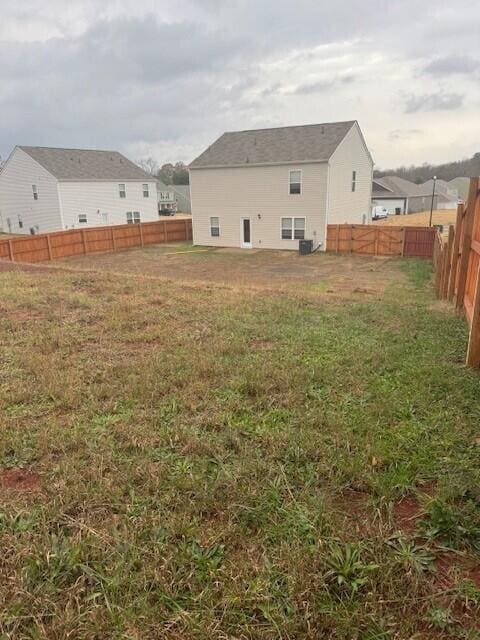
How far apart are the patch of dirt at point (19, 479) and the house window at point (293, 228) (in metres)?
22.7

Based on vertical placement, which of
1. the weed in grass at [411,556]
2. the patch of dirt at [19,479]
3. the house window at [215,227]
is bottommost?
the weed in grass at [411,556]

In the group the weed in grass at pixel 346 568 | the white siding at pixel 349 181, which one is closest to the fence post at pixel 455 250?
the weed in grass at pixel 346 568

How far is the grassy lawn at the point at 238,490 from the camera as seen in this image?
Result: 1895 mm

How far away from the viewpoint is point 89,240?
79.8 ft

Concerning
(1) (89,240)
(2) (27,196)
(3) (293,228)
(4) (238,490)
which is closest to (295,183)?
(3) (293,228)

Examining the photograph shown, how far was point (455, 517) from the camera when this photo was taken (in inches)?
93.8

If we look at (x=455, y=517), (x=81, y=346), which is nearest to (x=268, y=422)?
(x=455, y=517)

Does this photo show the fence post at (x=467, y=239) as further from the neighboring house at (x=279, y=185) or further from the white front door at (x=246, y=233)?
the white front door at (x=246, y=233)

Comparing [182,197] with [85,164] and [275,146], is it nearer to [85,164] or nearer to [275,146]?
[85,164]

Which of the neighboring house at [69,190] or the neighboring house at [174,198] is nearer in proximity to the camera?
the neighboring house at [69,190]

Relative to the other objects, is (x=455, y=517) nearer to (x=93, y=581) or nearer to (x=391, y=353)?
(x=93, y=581)

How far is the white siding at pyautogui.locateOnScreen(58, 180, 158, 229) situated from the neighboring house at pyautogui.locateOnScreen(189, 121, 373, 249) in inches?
382

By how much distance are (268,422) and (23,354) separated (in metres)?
3.23

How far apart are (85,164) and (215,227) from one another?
13411 millimetres
